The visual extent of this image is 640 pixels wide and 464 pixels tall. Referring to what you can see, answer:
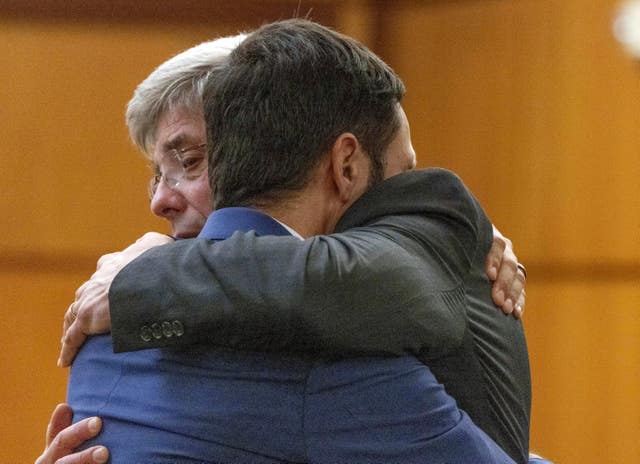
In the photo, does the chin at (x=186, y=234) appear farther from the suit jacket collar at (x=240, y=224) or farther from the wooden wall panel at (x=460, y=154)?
the wooden wall panel at (x=460, y=154)

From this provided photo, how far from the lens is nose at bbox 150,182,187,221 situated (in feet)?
5.92

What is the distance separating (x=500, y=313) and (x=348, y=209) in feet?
0.79

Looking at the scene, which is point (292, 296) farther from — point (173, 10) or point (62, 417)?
point (173, 10)

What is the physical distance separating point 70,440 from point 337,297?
1.32 ft

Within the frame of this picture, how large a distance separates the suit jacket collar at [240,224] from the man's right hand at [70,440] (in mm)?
264

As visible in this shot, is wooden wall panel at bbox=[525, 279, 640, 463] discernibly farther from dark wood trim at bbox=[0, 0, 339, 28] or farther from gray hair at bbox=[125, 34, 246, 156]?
gray hair at bbox=[125, 34, 246, 156]

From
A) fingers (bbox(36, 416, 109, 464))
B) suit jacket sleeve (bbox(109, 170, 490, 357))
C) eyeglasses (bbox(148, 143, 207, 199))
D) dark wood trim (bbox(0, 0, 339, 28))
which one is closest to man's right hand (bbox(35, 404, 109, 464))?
fingers (bbox(36, 416, 109, 464))

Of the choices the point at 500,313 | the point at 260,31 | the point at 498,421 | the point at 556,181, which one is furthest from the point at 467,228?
the point at 556,181

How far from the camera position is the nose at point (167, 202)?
5.92 feet

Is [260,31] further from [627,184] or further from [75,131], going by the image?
[75,131]

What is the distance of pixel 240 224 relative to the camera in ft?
4.20

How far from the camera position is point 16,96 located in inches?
150

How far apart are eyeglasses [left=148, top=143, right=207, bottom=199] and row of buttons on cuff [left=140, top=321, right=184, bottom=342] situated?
62 centimetres

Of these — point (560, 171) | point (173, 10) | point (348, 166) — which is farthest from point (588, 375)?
point (348, 166)
